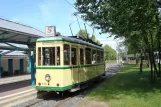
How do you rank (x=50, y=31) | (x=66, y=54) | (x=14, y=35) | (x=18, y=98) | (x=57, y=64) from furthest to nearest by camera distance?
(x=14, y=35), (x=50, y=31), (x=66, y=54), (x=57, y=64), (x=18, y=98)

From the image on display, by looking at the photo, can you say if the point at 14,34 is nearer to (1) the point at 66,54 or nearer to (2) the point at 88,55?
(1) the point at 66,54

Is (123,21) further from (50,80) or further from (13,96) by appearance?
(13,96)

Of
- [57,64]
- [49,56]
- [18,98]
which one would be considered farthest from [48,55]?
[18,98]

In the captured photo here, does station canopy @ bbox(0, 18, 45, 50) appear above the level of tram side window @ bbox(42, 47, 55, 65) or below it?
above

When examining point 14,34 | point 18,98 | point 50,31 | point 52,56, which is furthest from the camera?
point 14,34

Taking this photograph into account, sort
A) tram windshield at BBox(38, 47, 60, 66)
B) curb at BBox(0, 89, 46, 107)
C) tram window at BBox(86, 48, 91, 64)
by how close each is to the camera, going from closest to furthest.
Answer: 1. curb at BBox(0, 89, 46, 107)
2. tram windshield at BBox(38, 47, 60, 66)
3. tram window at BBox(86, 48, 91, 64)

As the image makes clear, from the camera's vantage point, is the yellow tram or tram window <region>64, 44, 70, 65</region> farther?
tram window <region>64, 44, 70, 65</region>

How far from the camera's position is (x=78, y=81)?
14773 mm

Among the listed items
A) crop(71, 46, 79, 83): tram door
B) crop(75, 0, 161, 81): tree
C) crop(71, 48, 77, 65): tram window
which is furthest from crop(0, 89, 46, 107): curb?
crop(75, 0, 161, 81): tree

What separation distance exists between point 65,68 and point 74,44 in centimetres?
163

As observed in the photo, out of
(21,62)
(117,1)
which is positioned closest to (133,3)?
(117,1)

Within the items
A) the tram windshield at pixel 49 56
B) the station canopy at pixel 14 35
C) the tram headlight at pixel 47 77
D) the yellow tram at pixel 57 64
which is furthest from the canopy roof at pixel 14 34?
the tram headlight at pixel 47 77

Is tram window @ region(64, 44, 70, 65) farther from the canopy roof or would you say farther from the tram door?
the canopy roof

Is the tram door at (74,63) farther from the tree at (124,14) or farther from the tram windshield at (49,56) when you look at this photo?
the tree at (124,14)
